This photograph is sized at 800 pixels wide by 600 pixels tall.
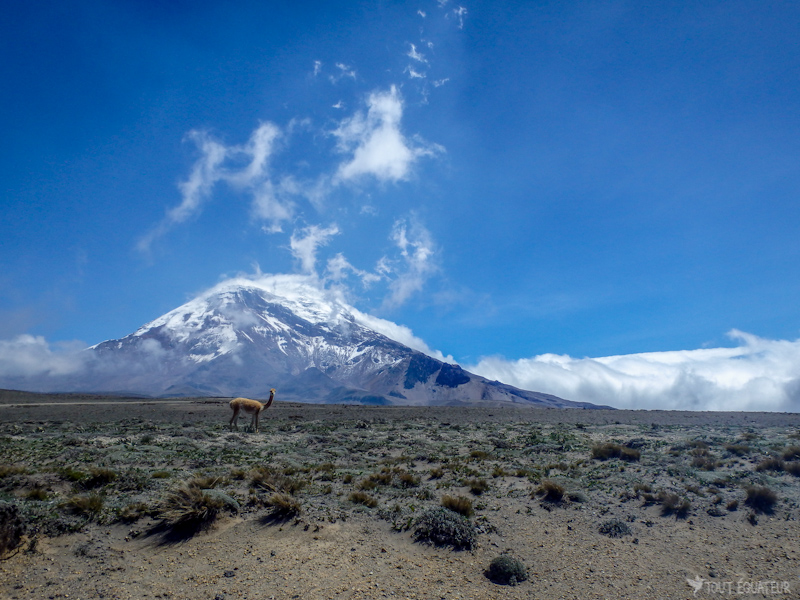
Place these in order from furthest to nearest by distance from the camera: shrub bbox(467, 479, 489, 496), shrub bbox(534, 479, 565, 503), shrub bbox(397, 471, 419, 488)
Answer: shrub bbox(397, 471, 419, 488) < shrub bbox(467, 479, 489, 496) < shrub bbox(534, 479, 565, 503)

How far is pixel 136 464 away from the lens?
41.6 feet

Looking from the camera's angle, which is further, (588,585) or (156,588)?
(588,585)

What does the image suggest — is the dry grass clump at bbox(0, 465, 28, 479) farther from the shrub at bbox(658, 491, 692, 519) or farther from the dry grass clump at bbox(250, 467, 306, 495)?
the shrub at bbox(658, 491, 692, 519)

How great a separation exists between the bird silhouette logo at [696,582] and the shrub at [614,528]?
1727 mm

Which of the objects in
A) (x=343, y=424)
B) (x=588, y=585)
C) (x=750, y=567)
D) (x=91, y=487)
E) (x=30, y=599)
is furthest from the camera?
(x=343, y=424)

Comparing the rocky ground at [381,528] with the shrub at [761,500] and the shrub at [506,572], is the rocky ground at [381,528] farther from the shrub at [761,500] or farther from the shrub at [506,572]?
the shrub at [506,572]

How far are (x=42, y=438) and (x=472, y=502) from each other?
1773cm

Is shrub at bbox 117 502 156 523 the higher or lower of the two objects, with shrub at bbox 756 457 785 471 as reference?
lower

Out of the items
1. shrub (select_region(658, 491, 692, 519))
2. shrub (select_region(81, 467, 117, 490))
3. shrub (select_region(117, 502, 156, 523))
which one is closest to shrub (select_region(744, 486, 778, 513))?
shrub (select_region(658, 491, 692, 519))

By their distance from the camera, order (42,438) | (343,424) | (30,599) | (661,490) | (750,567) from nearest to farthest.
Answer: (30,599)
(750,567)
(661,490)
(42,438)
(343,424)

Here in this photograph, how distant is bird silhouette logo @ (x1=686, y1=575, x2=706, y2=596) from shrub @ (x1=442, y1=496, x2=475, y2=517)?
3988 millimetres

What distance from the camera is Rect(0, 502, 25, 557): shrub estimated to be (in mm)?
6801

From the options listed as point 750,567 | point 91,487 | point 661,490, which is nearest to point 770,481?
point 661,490

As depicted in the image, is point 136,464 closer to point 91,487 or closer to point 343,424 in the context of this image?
point 91,487
